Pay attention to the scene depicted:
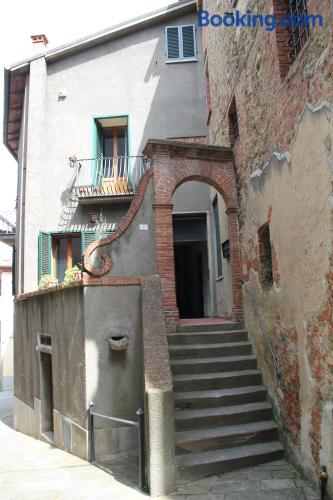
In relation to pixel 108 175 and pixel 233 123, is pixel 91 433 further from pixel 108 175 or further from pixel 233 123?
pixel 108 175

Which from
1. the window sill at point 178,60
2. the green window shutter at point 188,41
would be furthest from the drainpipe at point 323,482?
the green window shutter at point 188,41

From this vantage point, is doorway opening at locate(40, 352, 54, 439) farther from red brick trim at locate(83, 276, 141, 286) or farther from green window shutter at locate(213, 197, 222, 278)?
green window shutter at locate(213, 197, 222, 278)

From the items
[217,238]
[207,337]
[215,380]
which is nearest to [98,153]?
[217,238]

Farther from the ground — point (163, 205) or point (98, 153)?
point (98, 153)

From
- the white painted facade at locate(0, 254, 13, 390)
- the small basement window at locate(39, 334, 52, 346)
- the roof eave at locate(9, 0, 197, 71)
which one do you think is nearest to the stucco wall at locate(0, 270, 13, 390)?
the white painted facade at locate(0, 254, 13, 390)

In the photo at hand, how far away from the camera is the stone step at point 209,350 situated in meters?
6.51

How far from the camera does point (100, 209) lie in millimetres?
A: 11828

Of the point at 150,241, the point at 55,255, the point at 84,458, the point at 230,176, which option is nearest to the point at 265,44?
the point at 230,176

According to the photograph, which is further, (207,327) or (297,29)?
(207,327)

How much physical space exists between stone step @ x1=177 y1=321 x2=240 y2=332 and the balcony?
17.3ft

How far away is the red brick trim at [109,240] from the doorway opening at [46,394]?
2767mm

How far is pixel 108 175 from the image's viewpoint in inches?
473

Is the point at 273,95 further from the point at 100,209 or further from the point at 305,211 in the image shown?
the point at 100,209

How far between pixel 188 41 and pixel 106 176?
494cm
